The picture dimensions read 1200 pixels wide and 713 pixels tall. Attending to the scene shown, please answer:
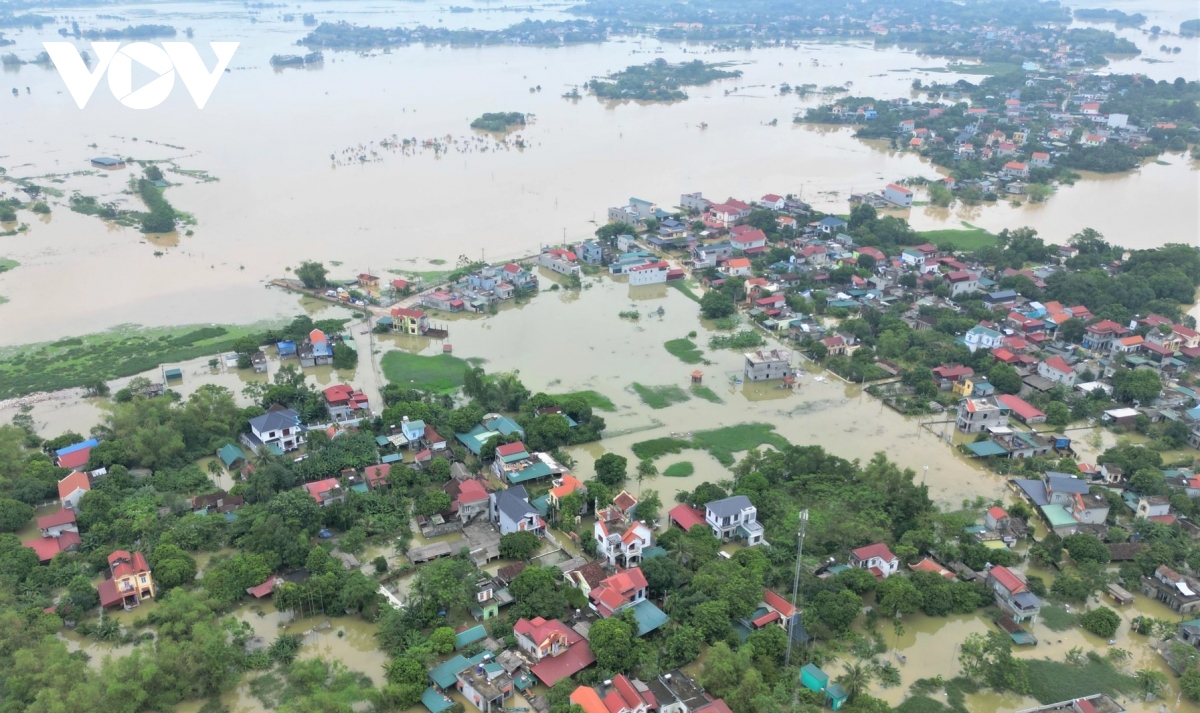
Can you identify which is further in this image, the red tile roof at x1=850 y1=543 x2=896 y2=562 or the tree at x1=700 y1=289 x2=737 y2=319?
the tree at x1=700 y1=289 x2=737 y2=319

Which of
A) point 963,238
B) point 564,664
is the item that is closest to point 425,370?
point 564,664

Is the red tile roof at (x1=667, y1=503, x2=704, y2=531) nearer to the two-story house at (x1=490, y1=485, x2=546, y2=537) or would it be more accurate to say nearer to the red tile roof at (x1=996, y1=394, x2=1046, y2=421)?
the two-story house at (x1=490, y1=485, x2=546, y2=537)

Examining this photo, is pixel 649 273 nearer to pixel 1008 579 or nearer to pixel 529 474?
pixel 529 474

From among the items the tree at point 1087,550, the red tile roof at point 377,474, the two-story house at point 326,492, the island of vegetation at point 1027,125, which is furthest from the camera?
the island of vegetation at point 1027,125

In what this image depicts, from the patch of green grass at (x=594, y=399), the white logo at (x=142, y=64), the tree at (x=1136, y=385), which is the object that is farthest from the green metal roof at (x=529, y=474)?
the white logo at (x=142, y=64)

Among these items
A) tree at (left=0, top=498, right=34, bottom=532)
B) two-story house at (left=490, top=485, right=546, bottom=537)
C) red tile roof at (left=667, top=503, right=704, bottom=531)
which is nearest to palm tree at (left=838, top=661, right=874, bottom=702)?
red tile roof at (left=667, top=503, right=704, bottom=531)

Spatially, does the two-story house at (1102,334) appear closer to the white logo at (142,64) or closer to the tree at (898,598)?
the tree at (898,598)
